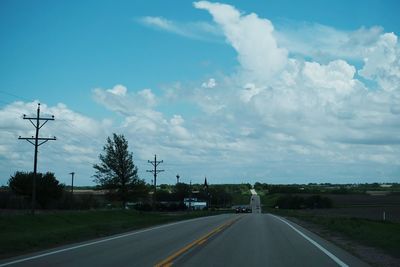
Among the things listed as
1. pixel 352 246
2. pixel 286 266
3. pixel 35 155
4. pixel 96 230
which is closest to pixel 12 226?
pixel 96 230

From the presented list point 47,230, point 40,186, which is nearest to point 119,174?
point 40,186

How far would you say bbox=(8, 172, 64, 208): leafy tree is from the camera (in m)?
73.6

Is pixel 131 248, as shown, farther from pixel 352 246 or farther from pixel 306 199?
pixel 306 199

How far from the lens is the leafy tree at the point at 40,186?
242 feet

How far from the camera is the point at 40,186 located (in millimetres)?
73375

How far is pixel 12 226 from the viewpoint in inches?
1187

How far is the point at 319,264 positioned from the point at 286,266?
114cm

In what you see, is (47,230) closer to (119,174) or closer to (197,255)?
(197,255)

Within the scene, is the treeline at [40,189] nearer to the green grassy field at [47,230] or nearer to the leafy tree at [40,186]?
the leafy tree at [40,186]

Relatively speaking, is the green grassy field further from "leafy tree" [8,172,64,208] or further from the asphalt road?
"leafy tree" [8,172,64,208]

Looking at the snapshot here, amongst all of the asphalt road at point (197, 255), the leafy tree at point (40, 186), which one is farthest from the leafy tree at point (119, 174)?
the asphalt road at point (197, 255)

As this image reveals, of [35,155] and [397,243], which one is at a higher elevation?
[35,155]

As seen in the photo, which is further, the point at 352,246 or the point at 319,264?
the point at 352,246

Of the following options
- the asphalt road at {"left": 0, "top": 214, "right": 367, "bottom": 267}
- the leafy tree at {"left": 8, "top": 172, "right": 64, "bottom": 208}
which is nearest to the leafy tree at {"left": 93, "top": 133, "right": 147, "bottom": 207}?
the leafy tree at {"left": 8, "top": 172, "right": 64, "bottom": 208}
